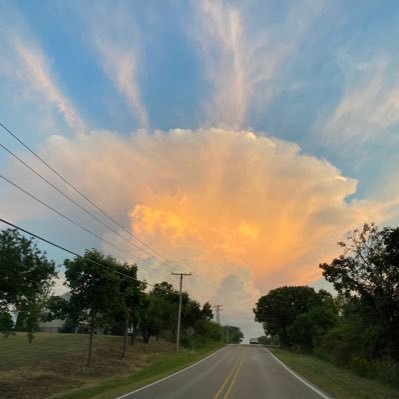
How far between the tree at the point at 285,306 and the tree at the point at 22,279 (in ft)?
258

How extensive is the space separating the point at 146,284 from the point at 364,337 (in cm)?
1699

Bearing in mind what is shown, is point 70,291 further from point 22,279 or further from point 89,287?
point 22,279

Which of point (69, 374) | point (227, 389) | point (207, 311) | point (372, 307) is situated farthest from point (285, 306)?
point (227, 389)

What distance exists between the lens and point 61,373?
1130 inches

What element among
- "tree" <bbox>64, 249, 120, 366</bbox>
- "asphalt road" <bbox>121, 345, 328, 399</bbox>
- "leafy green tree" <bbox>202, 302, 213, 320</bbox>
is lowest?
"asphalt road" <bbox>121, 345, 328, 399</bbox>

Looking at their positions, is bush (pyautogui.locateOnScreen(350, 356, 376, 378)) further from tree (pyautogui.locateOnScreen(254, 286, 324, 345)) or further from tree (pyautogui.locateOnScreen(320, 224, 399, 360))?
tree (pyautogui.locateOnScreen(254, 286, 324, 345))

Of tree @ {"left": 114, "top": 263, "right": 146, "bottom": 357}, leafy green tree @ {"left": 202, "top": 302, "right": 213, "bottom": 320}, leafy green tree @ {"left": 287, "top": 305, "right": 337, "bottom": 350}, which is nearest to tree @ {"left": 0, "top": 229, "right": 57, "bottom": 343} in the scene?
tree @ {"left": 114, "top": 263, "right": 146, "bottom": 357}

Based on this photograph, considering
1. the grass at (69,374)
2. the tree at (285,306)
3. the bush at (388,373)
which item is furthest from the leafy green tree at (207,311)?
the bush at (388,373)

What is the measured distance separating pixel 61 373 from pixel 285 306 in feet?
240

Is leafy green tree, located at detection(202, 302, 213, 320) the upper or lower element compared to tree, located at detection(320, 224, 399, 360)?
upper

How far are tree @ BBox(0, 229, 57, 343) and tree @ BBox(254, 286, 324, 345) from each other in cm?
7862

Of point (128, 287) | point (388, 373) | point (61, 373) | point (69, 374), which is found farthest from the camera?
point (128, 287)

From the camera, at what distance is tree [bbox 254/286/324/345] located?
96.0 metres

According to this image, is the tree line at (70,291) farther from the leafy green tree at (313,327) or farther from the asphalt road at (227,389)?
the leafy green tree at (313,327)
